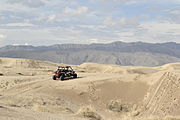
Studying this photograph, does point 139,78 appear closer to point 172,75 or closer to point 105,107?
point 172,75

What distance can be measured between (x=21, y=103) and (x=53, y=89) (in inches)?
293

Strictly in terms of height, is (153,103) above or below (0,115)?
below

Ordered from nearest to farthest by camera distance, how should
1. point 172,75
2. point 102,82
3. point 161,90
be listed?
point 161,90
point 172,75
point 102,82

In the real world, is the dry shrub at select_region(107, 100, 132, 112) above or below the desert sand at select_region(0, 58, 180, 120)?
below

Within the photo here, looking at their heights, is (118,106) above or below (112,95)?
below

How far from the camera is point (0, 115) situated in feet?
37.2

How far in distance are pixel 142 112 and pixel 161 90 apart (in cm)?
384

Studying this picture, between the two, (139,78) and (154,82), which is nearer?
(154,82)

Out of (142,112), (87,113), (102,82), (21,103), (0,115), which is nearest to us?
(0,115)

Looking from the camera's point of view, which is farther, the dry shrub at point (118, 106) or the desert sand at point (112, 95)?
the dry shrub at point (118, 106)

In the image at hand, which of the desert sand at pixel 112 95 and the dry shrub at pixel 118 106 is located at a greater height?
the desert sand at pixel 112 95

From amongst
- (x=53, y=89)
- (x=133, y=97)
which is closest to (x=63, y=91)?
(x=53, y=89)

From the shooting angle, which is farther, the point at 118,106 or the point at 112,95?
the point at 112,95

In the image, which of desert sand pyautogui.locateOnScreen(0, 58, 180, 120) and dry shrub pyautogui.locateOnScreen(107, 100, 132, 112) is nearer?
desert sand pyautogui.locateOnScreen(0, 58, 180, 120)
